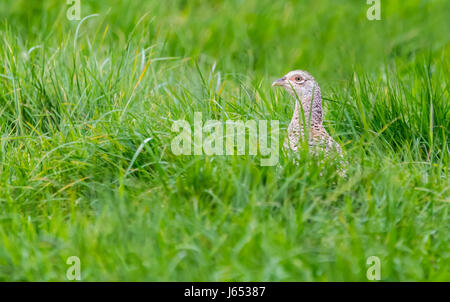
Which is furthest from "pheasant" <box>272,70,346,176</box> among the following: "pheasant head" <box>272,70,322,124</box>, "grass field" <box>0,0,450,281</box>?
"grass field" <box>0,0,450,281</box>

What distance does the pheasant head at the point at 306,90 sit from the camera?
526 cm

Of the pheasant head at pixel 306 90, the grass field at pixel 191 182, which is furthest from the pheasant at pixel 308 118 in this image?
the grass field at pixel 191 182

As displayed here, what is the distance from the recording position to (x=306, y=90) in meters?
5.42

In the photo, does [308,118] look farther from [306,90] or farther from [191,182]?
[191,182]

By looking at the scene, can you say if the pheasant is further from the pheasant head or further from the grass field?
the grass field

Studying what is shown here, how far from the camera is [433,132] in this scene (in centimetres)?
544

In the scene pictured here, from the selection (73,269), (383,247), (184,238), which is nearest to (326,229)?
(383,247)

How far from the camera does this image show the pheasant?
479 cm

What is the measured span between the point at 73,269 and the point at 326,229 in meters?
1.41

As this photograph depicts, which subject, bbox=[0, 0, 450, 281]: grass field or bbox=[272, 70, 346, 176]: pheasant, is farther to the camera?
bbox=[272, 70, 346, 176]: pheasant

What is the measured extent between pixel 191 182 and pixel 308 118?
1205 mm

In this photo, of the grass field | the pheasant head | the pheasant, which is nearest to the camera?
the grass field

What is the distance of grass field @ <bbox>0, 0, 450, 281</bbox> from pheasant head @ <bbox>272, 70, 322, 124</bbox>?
0.59 ft

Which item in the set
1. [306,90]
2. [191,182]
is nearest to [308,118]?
[306,90]
